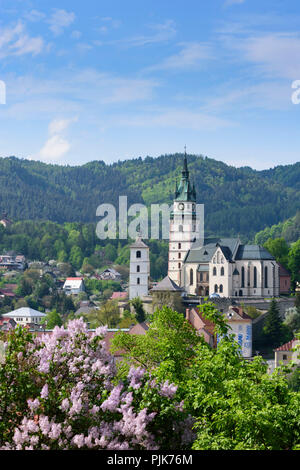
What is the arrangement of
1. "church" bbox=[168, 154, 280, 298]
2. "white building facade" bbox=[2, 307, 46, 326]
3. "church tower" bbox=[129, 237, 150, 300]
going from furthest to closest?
"white building facade" bbox=[2, 307, 46, 326] < "church tower" bbox=[129, 237, 150, 300] < "church" bbox=[168, 154, 280, 298]

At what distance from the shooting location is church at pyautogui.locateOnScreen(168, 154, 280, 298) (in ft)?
214

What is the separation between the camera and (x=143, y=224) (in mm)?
186125

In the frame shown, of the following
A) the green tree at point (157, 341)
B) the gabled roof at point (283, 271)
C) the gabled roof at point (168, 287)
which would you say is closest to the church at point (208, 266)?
the gabled roof at point (168, 287)

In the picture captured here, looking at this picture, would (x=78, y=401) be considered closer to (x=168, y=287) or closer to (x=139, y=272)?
(x=168, y=287)

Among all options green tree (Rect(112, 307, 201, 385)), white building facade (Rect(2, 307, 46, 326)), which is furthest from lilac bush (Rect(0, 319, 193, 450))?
white building facade (Rect(2, 307, 46, 326))

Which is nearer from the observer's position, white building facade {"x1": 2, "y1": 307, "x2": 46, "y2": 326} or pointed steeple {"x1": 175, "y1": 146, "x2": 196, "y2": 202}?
pointed steeple {"x1": 175, "y1": 146, "x2": 196, "y2": 202}

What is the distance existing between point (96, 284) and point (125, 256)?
2736 centimetres

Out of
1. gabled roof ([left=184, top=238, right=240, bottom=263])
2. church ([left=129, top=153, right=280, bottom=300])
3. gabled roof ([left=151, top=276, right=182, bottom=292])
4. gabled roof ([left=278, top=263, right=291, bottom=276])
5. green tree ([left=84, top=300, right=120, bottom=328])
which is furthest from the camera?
gabled roof ([left=278, top=263, right=291, bottom=276])

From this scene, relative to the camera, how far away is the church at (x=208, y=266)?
214 ft

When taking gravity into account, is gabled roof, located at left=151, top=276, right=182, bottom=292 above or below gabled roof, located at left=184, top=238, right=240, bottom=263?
below

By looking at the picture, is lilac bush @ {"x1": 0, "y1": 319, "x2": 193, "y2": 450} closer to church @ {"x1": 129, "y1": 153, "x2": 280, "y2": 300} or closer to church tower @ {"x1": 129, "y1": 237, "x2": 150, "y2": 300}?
church @ {"x1": 129, "y1": 153, "x2": 280, "y2": 300}

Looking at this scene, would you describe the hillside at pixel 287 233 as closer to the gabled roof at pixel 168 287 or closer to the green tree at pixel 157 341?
the gabled roof at pixel 168 287

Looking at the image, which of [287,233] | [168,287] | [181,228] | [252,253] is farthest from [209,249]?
[287,233]

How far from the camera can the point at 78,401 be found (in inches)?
445
